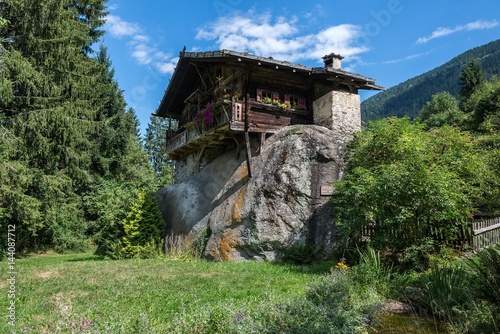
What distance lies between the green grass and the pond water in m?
1.93

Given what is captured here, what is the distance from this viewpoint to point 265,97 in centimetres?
1642

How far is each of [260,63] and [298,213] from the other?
6.78m

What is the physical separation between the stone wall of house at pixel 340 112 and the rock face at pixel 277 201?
82 cm

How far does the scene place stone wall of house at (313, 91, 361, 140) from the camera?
16172mm

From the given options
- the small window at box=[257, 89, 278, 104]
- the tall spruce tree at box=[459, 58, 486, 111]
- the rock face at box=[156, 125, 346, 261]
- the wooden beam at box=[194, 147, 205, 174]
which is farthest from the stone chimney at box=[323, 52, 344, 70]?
the tall spruce tree at box=[459, 58, 486, 111]

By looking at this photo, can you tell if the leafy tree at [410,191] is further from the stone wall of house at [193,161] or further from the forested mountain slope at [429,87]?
the forested mountain slope at [429,87]

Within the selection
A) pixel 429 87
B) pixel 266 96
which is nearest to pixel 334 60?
pixel 266 96

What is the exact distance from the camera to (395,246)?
10031 millimetres

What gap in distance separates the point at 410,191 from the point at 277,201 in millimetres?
5577

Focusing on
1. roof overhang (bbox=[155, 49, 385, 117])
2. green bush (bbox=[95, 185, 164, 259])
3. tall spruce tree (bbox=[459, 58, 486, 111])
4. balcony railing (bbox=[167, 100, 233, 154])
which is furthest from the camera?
tall spruce tree (bbox=[459, 58, 486, 111])

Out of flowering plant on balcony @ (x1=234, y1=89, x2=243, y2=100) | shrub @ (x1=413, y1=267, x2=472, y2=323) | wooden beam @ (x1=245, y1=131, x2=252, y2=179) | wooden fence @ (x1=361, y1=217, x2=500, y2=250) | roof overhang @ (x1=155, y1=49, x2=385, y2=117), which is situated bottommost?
shrub @ (x1=413, y1=267, x2=472, y2=323)

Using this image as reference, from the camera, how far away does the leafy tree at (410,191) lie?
9406 mm

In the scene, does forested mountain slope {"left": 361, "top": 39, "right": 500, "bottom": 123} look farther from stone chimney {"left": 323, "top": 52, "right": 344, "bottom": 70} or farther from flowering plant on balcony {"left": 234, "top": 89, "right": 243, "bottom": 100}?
flowering plant on balcony {"left": 234, "top": 89, "right": 243, "bottom": 100}

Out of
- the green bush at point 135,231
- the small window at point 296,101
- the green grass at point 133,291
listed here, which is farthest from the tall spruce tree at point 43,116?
the small window at point 296,101
